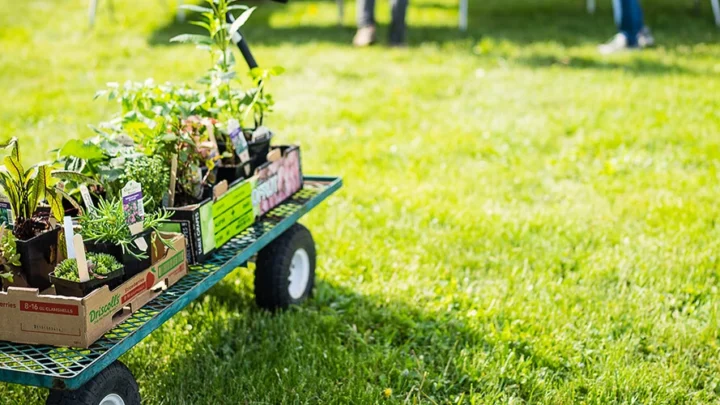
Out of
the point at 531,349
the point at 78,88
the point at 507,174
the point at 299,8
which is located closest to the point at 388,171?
the point at 507,174

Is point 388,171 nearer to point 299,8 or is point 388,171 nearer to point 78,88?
point 78,88

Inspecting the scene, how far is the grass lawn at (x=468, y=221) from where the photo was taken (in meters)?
2.51

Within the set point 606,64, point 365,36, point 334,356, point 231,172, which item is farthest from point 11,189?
point 365,36

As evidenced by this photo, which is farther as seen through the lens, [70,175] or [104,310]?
[70,175]

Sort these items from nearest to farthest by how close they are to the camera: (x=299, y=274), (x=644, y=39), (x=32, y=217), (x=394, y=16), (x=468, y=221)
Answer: (x=32, y=217) < (x=299, y=274) < (x=468, y=221) < (x=644, y=39) < (x=394, y=16)

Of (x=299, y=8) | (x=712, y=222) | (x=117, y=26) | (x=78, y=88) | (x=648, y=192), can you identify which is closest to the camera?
(x=712, y=222)

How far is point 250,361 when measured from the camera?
2.56 m

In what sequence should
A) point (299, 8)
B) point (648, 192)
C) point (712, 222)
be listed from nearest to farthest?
point (712, 222) < point (648, 192) < point (299, 8)

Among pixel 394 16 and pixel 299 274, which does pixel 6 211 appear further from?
pixel 394 16

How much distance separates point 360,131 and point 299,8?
4851 mm

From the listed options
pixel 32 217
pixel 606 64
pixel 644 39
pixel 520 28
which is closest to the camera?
pixel 32 217

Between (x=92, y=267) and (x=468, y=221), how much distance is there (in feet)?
6.80

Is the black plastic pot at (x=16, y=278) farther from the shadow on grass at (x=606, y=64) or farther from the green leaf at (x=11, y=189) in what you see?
the shadow on grass at (x=606, y=64)

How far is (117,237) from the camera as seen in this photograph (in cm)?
204
